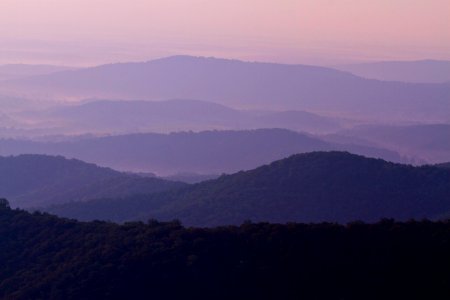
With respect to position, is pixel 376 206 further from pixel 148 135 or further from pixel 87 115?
pixel 87 115

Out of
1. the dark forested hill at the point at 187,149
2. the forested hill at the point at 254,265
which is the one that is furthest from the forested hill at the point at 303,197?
the dark forested hill at the point at 187,149

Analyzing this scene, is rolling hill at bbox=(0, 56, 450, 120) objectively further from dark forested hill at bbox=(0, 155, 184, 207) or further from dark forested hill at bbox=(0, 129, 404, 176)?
dark forested hill at bbox=(0, 155, 184, 207)

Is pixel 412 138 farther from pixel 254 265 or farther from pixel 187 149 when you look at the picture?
pixel 254 265

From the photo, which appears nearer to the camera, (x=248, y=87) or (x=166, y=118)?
(x=166, y=118)

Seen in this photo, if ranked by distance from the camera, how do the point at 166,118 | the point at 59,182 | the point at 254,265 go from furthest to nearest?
1. the point at 166,118
2. the point at 59,182
3. the point at 254,265

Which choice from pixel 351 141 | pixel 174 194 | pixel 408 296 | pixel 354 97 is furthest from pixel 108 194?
pixel 354 97

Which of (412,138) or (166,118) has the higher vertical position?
(166,118)

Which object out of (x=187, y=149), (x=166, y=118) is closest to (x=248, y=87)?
(x=166, y=118)
